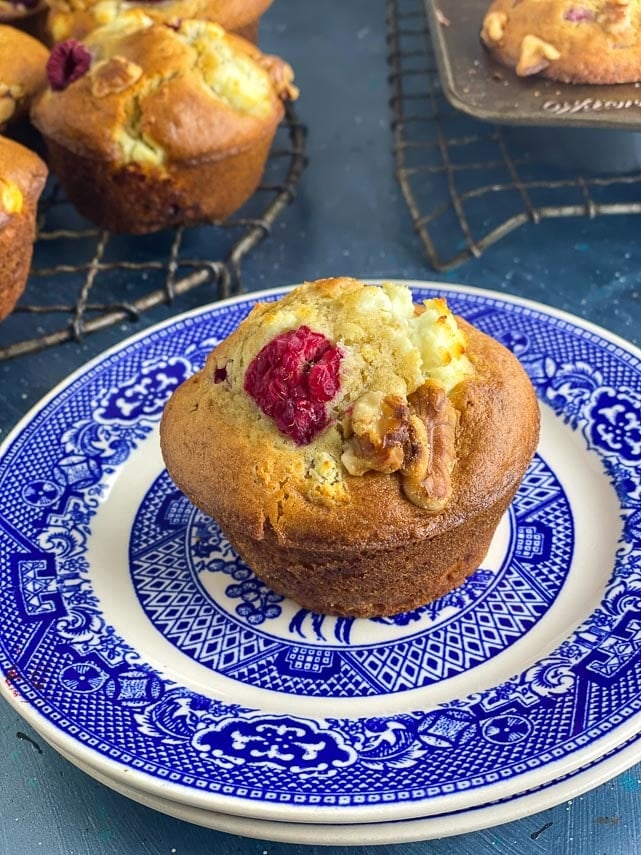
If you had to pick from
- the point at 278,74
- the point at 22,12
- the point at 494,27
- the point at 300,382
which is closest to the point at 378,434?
the point at 300,382

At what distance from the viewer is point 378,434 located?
1314 millimetres

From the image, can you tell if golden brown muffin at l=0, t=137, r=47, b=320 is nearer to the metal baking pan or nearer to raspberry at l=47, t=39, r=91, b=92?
raspberry at l=47, t=39, r=91, b=92

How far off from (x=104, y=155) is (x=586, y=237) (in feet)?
4.02

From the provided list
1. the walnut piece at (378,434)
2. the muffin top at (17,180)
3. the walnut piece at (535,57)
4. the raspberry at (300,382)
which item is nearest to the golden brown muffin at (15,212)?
the muffin top at (17,180)

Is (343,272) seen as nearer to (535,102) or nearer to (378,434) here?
(535,102)

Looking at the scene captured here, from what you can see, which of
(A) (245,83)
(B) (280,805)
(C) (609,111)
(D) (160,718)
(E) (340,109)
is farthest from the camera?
(E) (340,109)

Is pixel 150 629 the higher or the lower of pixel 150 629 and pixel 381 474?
the lower

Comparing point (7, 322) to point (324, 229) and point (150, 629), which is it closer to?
point (324, 229)

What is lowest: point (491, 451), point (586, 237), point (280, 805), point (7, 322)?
point (7, 322)

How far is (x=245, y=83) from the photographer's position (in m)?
2.35

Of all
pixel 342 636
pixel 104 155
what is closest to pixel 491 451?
pixel 342 636

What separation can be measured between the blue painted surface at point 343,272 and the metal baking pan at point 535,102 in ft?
0.91

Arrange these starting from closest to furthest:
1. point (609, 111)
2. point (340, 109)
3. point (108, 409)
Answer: point (108, 409)
point (609, 111)
point (340, 109)

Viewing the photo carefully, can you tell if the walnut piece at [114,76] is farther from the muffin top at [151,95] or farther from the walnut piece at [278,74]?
the walnut piece at [278,74]
